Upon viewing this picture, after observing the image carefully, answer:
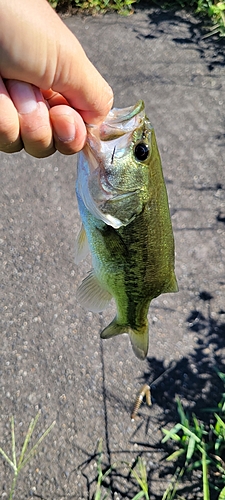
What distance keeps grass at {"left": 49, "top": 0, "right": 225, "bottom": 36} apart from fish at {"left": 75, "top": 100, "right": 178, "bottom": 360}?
3.56m

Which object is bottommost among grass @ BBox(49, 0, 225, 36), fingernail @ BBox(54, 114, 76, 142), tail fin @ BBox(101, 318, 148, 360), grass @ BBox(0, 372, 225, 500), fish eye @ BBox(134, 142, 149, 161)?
grass @ BBox(0, 372, 225, 500)

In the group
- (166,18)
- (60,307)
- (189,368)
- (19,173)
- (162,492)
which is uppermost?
(166,18)

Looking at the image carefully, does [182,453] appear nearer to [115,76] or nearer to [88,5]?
[115,76]

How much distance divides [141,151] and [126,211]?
0.18m

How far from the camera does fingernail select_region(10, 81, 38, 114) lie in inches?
48.2

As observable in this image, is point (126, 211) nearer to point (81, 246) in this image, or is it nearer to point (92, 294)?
point (81, 246)

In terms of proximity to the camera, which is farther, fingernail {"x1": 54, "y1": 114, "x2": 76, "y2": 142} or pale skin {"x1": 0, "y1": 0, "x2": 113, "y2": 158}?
fingernail {"x1": 54, "y1": 114, "x2": 76, "y2": 142}

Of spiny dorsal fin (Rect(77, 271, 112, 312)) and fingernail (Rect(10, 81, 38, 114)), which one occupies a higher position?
fingernail (Rect(10, 81, 38, 114))

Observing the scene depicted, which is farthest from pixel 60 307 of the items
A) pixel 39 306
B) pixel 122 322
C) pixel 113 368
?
pixel 122 322

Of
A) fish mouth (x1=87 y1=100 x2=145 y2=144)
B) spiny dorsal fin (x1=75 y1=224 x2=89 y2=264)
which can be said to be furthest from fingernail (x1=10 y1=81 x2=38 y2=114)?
spiny dorsal fin (x1=75 y1=224 x2=89 y2=264)

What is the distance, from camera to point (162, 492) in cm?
236

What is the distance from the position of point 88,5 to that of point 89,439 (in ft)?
12.5

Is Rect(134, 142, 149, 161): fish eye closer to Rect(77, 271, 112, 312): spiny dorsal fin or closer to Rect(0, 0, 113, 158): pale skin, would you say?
Rect(0, 0, 113, 158): pale skin

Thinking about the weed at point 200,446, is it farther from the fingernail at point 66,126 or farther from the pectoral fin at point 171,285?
the fingernail at point 66,126
